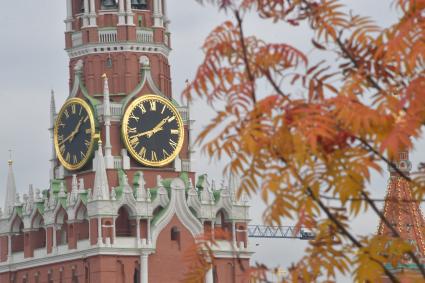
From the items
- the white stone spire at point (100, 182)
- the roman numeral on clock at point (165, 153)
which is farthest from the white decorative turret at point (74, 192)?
the roman numeral on clock at point (165, 153)

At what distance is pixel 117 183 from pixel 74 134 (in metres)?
3.94

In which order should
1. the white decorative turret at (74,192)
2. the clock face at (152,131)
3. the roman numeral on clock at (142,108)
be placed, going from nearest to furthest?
the white decorative turret at (74,192) < the clock face at (152,131) < the roman numeral on clock at (142,108)

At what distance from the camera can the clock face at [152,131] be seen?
243 feet

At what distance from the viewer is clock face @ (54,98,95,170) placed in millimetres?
74750

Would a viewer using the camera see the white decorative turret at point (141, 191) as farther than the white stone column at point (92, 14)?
No

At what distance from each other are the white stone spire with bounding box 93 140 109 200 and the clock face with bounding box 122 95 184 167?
6.44ft

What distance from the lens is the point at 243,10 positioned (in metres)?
11.3

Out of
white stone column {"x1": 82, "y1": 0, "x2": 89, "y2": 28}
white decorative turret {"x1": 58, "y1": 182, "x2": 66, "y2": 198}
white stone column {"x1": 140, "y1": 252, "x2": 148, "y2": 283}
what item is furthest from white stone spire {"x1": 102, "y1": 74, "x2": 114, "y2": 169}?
white stone column {"x1": 140, "y1": 252, "x2": 148, "y2": 283}

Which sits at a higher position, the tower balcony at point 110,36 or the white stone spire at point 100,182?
the tower balcony at point 110,36

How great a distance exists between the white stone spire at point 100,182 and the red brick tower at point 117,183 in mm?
65

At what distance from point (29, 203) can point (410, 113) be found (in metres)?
67.3

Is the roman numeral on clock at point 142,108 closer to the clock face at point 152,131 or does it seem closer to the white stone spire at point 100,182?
the clock face at point 152,131

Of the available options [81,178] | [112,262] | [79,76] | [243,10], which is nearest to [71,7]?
[79,76]

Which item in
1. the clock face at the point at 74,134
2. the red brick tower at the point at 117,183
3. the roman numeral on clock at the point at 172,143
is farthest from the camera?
the roman numeral on clock at the point at 172,143
